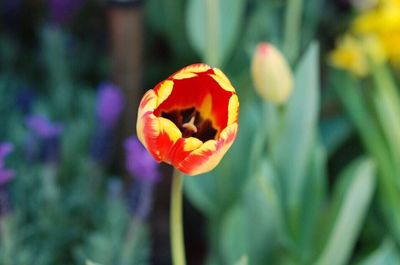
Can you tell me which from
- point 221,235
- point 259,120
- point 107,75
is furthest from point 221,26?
point 107,75

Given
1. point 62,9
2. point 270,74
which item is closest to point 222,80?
point 270,74

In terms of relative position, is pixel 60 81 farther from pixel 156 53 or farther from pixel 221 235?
pixel 221 235

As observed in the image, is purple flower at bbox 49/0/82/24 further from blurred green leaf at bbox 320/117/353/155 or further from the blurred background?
blurred green leaf at bbox 320/117/353/155

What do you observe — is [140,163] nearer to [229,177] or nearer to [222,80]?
[229,177]

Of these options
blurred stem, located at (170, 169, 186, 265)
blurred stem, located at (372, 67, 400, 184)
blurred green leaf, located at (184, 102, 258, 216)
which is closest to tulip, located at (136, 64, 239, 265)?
blurred stem, located at (170, 169, 186, 265)

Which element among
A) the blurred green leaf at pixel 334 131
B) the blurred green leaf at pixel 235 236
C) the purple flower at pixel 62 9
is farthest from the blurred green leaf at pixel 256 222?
the purple flower at pixel 62 9

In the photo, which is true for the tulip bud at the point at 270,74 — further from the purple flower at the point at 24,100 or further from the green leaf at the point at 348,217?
the purple flower at the point at 24,100
